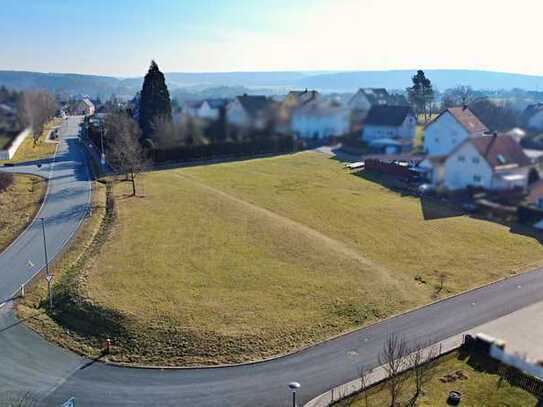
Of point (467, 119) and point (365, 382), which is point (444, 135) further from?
point (365, 382)

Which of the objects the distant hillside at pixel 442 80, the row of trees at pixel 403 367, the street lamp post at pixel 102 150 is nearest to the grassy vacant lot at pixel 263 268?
the row of trees at pixel 403 367

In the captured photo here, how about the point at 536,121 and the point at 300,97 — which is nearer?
the point at 536,121

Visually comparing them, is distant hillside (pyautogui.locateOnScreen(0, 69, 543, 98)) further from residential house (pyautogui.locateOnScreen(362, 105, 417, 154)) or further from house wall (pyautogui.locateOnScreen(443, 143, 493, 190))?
house wall (pyautogui.locateOnScreen(443, 143, 493, 190))

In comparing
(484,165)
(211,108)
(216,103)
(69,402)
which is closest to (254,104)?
(216,103)

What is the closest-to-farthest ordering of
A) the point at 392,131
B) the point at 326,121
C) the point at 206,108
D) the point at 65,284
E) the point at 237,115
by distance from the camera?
the point at 392,131
the point at 326,121
the point at 65,284
the point at 237,115
the point at 206,108

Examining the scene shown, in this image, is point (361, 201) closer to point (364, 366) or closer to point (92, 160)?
point (364, 366)

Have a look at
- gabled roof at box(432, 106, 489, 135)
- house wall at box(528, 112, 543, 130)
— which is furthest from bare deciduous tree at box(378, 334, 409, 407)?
house wall at box(528, 112, 543, 130)
